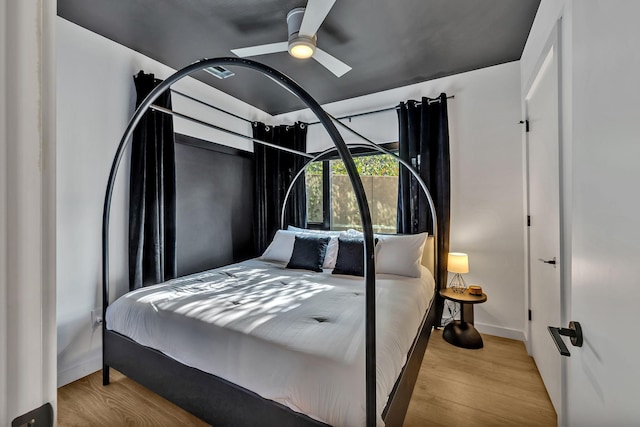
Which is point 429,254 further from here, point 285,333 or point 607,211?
point 607,211

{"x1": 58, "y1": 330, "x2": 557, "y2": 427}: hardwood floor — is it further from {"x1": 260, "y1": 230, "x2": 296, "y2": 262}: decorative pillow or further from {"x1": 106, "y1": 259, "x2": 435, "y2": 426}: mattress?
{"x1": 260, "y1": 230, "x2": 296, "y2": 262}: decorative pillow

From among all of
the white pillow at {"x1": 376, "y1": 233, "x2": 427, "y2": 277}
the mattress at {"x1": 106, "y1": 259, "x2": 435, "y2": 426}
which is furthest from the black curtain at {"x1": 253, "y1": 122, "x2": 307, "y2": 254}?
the mattress at {"x1": 106, "y1": 259, "x2": 435, "y2": 426}

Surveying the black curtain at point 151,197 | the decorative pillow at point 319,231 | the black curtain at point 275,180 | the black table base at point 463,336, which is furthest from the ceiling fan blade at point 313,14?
the black table base at point 463,336


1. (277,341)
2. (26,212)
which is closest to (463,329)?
(277,341)

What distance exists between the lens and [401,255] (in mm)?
2682

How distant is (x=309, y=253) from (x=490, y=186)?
1.95 meters

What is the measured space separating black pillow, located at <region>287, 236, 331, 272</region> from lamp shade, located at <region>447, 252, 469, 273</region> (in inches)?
48.5

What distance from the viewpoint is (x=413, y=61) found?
2.76 metres

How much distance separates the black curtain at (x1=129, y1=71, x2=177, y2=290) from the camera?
100 inches

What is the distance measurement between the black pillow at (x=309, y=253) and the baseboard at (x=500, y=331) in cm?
174

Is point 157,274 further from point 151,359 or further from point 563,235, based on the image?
point 563,235

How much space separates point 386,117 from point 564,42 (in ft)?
6.51

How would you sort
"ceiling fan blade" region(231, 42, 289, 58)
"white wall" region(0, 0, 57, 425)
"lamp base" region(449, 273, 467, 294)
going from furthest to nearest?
1. "lamp base" region(449, 273, 467, 294)
2. "ceiling fan blade" region(231, 42, 289, 58)
3. "white wall" region(0, 0, 57, 425)

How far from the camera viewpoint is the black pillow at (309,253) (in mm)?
2936
